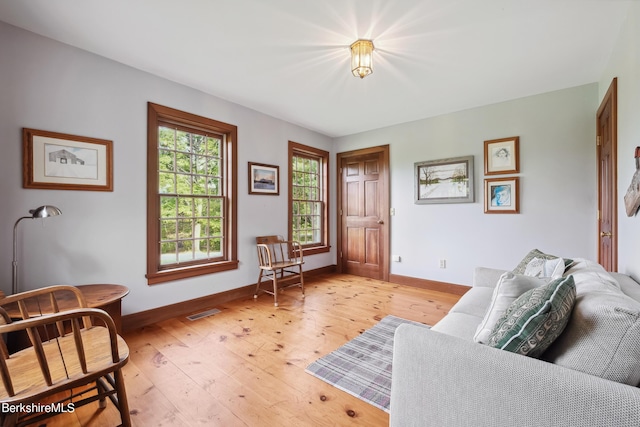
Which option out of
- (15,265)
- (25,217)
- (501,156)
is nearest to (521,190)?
(501,156)

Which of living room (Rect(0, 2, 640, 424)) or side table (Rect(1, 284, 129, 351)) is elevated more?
living room (Rect(0, 2, 640, 424))

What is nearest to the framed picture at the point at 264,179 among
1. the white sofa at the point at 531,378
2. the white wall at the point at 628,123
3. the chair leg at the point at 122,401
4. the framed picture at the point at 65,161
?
the framed picture at the point at 65,161

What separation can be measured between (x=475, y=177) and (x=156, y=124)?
3.78 meters

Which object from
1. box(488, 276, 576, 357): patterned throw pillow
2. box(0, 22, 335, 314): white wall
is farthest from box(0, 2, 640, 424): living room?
box(488, 276, 576, 357): patterned throw pillow

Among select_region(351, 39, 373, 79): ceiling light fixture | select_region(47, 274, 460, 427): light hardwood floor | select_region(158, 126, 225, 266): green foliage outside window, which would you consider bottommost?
select_region(47, 274, 460, 427): light hardwood floor

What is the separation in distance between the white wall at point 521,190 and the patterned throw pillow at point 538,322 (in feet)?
8.50

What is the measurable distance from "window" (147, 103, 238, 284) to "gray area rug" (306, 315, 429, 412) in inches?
71.9

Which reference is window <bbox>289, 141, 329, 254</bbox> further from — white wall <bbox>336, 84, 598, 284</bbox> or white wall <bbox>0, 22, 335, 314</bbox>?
white wall <bbox>0, 22, 335, 314</bbox>

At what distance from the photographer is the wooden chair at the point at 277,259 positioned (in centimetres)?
339

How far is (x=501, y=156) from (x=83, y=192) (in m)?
4.39

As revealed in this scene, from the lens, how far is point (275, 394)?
65.1 inches

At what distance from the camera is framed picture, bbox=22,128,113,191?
2.06 meters

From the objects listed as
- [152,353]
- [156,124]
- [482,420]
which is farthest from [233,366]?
[156,124]

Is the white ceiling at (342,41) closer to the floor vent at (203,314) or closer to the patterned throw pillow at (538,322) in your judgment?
the patterned throw pillow at (538,322)
